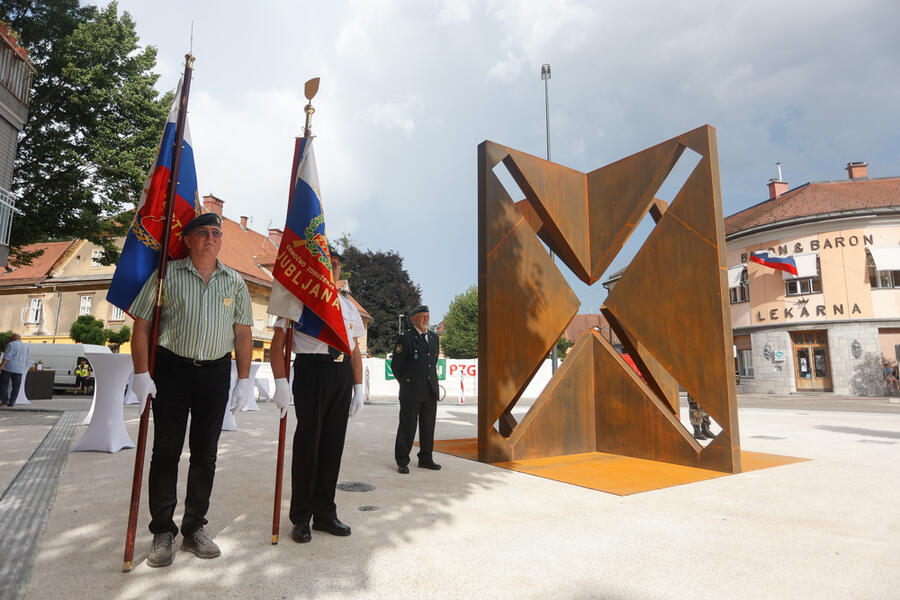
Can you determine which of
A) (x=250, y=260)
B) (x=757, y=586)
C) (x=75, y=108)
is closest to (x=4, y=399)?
(x=75, y=108)

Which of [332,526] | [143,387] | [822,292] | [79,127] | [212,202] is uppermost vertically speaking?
[212,202]

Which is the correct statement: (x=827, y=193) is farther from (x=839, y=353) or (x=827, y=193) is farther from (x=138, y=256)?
(x=138, y=256)

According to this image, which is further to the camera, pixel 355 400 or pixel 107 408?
pixel 107 408

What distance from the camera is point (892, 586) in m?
2.59

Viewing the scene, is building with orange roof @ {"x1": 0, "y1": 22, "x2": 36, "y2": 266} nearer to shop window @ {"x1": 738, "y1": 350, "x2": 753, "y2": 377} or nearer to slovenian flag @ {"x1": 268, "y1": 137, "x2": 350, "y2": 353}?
slovenian flag @ {"x1": 268, "y1": 137, "x2": 350, "y2": 353}

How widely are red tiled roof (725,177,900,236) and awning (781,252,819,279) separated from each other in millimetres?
1993

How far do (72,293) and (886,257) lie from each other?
4274cm

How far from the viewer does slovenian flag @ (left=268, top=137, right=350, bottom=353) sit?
3.35m

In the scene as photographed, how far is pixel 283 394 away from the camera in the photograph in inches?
126

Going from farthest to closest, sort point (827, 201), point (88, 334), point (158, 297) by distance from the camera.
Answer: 1. point (827, 201)
2. point (88, 334)
3. point (158, 297)

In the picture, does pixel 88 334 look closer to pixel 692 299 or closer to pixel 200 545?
pixel 200 545

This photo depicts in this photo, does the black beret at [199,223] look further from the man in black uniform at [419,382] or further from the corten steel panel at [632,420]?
the corten steel panel at [632,420]

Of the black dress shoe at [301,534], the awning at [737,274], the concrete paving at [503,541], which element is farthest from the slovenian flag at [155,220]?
the awning at [737,274]

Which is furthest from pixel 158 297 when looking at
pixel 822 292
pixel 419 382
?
pixel 822 292
